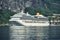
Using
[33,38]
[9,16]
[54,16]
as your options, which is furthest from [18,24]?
[33,38]

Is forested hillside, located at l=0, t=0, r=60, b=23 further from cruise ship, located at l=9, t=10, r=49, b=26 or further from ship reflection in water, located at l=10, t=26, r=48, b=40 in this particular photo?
ship reflection in water, located at l=10, t=26, r=48, b=40

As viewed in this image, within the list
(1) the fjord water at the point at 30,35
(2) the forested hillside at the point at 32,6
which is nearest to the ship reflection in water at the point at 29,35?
(1) the fjord water at the point at 30,35

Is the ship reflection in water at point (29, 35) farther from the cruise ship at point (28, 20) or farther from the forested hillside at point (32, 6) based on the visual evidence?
the forested hillside at point (32, 6)

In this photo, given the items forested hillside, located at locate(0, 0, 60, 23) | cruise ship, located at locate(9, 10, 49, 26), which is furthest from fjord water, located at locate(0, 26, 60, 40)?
forested hillside, located at locate(0, 0, 60, 23)

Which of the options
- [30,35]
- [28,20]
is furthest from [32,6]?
[30,35]

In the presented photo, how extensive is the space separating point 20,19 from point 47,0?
87.3 feet

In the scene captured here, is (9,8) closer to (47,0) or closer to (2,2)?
(2,2)

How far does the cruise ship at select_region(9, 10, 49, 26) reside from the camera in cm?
11725

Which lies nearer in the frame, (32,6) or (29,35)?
(29,35)

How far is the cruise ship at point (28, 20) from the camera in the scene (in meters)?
→ 117

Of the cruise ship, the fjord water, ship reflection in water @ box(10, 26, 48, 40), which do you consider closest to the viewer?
ship reflection in water @ box(10, 26, 48, 40)

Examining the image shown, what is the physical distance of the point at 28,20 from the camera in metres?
121

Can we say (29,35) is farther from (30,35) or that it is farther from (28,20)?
(28,20)

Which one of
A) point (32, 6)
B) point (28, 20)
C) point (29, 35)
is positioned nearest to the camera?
point (29, 35)
